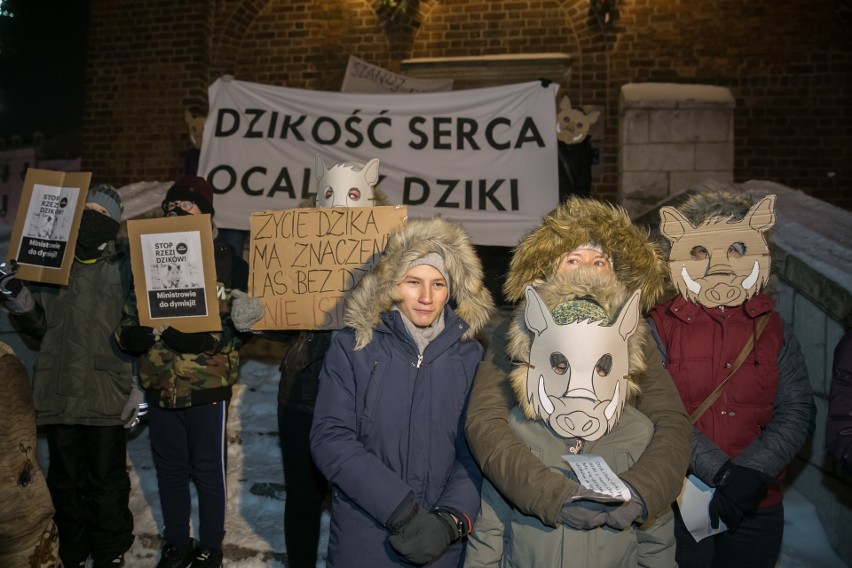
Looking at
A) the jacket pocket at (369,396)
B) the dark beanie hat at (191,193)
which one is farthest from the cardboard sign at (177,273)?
the jacket pocket at (369,396)

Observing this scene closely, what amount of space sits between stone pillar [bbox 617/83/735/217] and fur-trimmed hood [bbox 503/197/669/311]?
4.15 metres

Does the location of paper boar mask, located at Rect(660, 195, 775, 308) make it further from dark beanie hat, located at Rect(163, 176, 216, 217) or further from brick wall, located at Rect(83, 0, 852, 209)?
brick wall, located at Rect(83, 0, 852, 209)

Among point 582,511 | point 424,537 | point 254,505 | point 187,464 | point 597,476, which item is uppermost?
point 597,476

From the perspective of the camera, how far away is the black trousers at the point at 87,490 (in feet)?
10.7

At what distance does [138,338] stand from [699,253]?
2430mm

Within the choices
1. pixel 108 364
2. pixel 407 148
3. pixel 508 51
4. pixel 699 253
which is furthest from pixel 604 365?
pixel 508 51


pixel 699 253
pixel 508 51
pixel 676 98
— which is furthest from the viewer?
pixel 508 51

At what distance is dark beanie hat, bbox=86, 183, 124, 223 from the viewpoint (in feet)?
11.3

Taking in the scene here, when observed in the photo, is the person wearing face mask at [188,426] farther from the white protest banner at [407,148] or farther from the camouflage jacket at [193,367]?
the white protest banner at [407,148]

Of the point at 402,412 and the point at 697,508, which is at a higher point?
the point at 402,412

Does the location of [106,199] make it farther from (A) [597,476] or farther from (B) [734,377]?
(B) [734,377]

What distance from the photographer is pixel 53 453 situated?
3287 mm

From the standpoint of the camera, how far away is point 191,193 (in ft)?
11.3

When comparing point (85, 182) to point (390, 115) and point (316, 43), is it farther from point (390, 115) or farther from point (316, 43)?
point (316, 43)
